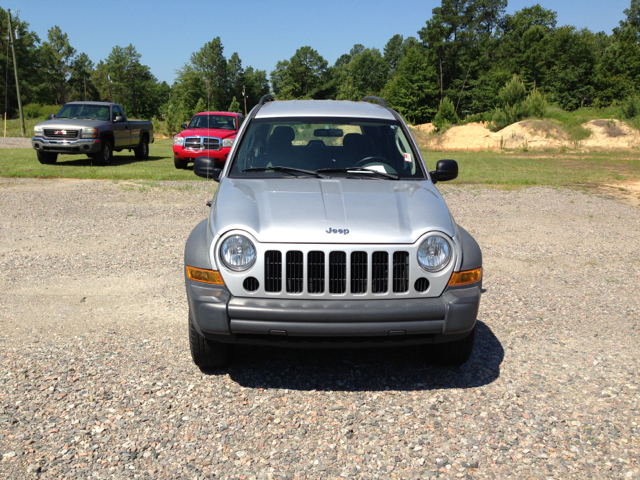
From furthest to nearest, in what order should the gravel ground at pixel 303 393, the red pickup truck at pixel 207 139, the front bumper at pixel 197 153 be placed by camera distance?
1. the red pickup truck at pixel 207 139
2. the front bumper at pixel 197 153
3. the gravel ground at pixel 303 393

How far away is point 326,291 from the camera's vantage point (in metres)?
3.47

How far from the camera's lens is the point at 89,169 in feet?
58.5

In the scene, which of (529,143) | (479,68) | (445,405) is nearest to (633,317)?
(445,405)

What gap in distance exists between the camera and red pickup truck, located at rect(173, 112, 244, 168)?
59.0 ft

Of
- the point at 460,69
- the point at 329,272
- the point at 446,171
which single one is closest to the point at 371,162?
the point at 446,171

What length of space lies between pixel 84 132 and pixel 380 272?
1695 cm

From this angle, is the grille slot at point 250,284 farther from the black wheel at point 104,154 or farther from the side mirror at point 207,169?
the black wheel at point 104,154

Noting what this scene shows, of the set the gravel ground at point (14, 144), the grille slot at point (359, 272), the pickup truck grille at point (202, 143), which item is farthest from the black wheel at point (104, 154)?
the grille slot at point (359, 272)

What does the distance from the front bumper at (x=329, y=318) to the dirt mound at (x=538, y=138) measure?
34.3 m

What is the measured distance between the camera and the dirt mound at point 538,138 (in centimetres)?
3697

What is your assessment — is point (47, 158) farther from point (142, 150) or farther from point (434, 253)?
point (434, 253)

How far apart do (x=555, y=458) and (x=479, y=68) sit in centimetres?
8746

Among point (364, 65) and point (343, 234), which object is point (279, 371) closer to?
point (343, 234)

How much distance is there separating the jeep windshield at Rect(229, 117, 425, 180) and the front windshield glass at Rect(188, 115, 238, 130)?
46.8 ft
